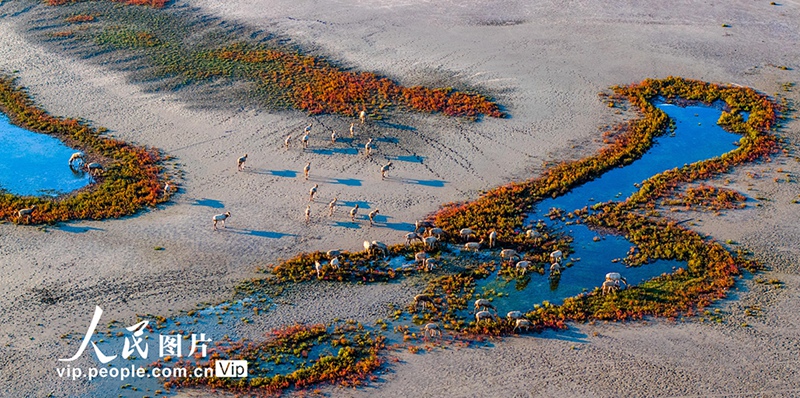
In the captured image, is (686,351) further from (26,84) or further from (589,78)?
(26,84)

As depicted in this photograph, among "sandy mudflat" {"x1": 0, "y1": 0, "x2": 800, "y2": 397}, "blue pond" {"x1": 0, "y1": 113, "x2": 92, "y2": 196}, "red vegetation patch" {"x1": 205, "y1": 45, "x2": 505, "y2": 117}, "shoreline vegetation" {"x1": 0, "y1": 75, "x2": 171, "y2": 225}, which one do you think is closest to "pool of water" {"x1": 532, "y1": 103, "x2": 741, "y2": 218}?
"sandy mudflat" {"x1": 0, "y1": 0, "x2": 800, "y2": 397}

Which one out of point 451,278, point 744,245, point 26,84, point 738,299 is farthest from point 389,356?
point 26,84

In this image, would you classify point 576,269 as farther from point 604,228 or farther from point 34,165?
point 34,165

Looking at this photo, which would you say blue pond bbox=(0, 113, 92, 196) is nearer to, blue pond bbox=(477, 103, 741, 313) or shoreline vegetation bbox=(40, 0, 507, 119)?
shoreline vegetation bbox=(40, 0, 507, 119)

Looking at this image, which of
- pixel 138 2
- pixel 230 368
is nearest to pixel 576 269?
pixel 230 368

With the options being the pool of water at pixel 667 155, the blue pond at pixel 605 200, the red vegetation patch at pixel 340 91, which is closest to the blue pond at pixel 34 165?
the red vegetation patch at pixel 340 91
